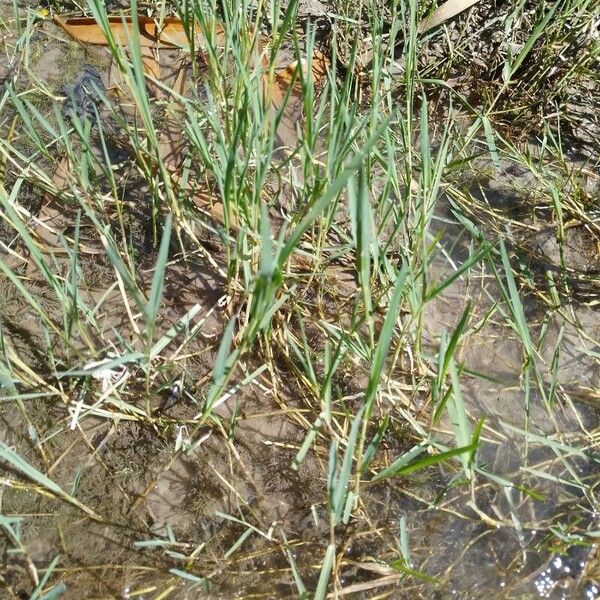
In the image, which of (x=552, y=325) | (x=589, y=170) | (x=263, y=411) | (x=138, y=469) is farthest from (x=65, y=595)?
(x=589, y=170)

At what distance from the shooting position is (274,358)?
1.72 m

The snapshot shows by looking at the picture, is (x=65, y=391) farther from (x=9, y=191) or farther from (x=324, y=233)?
(x=324, y=233)

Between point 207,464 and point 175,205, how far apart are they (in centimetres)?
57

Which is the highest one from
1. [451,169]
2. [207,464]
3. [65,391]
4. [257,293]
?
[257,293]

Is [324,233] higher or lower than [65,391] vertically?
higher

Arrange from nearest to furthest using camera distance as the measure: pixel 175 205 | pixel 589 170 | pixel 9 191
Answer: pixel 175 205
pixel 9 191
pixel 589 170

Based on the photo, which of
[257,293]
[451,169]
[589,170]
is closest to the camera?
[257,293]

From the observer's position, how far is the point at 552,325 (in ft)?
6.31

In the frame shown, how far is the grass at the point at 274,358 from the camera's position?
1.45 meters

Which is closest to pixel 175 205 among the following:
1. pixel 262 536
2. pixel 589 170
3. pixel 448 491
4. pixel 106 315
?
pixel 106 315

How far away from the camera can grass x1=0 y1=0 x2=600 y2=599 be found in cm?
145

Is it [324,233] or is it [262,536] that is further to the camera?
[324,233]

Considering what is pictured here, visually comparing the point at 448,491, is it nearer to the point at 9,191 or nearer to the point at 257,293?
the point at 257,293

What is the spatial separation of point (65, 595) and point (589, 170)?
70.8 inches
